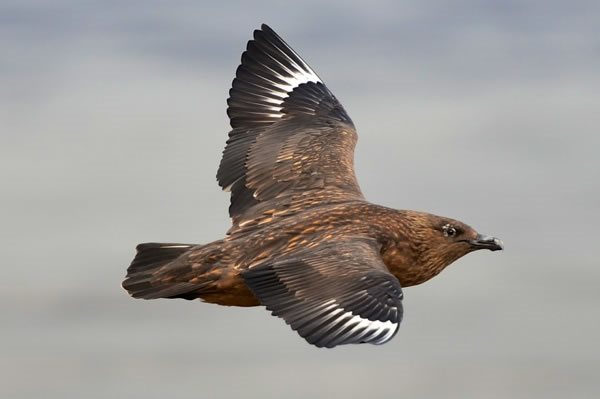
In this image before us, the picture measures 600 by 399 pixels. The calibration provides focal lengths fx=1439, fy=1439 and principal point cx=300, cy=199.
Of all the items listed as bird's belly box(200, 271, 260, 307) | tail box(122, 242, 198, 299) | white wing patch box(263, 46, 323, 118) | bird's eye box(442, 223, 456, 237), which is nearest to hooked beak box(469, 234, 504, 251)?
bird's eye box(442, 223, 456, 237)

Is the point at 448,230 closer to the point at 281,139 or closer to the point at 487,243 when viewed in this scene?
the point at 487,243

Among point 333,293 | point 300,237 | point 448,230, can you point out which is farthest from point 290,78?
point 333,293

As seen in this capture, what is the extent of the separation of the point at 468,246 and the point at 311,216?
5.25 ft

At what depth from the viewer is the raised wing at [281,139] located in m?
13.8

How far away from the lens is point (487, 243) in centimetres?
1329

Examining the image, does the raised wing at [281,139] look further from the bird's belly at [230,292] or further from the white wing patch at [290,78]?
the bird's belly at [230,292]

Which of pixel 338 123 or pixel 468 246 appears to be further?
pixel 338 123

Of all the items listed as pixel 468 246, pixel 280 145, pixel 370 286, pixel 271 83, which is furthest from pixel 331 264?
pixel 271 83

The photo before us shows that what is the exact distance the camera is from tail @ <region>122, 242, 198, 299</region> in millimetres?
12242

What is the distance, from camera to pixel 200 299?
12234 mm

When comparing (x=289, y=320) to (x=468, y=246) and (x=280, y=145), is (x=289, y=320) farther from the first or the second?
(x=280, y=145)

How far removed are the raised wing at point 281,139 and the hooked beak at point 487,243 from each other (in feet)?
4.17

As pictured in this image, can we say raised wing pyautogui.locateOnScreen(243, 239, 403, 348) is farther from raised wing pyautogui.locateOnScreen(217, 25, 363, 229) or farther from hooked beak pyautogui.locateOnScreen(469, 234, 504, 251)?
raised wing pyautogui.locateOnScreen(217, 25, 363, 229)

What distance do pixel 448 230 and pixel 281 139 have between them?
2.47 metres
